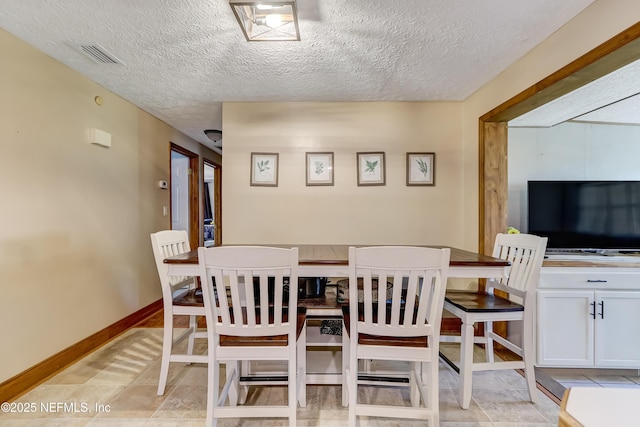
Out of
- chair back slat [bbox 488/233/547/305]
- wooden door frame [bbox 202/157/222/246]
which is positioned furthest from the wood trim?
wooden door frame [bbox 202/157/222/246]

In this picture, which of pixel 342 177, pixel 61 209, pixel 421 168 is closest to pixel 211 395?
pixel 61 209

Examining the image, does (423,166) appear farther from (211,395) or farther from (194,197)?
(194,197)

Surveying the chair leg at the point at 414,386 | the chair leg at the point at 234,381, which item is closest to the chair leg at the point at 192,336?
the chair leg at the point at 234,381

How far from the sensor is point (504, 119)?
2529 mm

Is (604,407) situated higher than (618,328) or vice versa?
(604,407)

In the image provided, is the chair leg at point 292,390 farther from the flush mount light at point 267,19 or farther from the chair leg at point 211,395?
the flush mount light at point 267,19

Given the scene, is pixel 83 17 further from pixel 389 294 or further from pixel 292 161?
pixel 389 294

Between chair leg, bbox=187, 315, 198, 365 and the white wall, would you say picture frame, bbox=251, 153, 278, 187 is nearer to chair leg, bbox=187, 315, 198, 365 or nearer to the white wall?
chair leg, bbox=187, 315, 198, 365

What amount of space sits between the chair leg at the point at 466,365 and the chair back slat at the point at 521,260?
1.34 ft

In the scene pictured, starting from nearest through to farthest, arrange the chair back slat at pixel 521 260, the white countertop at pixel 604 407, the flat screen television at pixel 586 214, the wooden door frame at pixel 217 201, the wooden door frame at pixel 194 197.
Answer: the white countertop at pixel 604 407 → the chair back slat at pixel 521 260 → the flat screen television at pixel 586 214 → the wooden door frame at pixel 194 197 → the wooden door frame at pixel 217 201

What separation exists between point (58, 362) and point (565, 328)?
3.81m

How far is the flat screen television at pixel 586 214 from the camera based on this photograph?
8.36 ft

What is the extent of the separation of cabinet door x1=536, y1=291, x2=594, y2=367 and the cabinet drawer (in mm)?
60

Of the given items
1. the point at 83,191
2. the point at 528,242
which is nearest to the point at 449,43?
the point at 528,242
